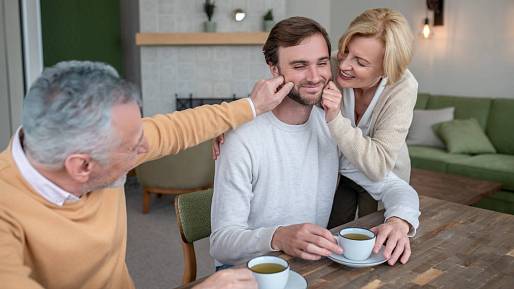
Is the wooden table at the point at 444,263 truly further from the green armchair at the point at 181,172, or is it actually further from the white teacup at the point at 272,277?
the green armchair at the point at 181,172

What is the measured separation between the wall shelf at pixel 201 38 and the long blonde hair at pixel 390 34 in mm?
3514

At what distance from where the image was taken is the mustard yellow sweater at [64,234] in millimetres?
946

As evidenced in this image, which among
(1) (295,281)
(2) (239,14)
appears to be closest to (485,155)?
(2) (239,14)

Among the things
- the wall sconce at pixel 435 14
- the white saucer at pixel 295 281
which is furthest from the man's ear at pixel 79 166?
the wall sconce at pixel 435 14

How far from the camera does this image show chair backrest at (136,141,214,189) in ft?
12.6

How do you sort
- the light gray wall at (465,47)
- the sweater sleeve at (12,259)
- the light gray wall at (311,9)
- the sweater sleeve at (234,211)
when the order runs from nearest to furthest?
the sweater sleeve at (12,259) < the sweater sleeve at (234,211) < the light gray wall at (465,47) < the light gray wall at (311,9)

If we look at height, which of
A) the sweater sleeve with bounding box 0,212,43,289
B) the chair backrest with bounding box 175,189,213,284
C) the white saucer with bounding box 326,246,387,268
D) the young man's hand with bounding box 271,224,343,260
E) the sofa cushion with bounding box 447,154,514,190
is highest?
the sweater sleeve with bounding box 0,212,43,289

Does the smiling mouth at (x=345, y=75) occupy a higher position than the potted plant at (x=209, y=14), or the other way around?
the potted plant at (x=209, y=14)

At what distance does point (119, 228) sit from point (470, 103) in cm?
431

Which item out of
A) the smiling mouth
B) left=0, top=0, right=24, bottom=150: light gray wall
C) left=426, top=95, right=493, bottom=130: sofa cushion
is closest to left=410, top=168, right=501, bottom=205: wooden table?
left=426, top=95, right=493, bottom=130: sofa cushion

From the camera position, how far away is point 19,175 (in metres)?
1.00

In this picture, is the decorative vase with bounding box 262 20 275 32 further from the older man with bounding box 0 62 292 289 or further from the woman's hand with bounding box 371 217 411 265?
the older man with bounding box 0 62 292 289

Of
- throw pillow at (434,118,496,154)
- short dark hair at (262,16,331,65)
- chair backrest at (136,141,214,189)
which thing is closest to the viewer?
short dark hair at (262,16,331,65)

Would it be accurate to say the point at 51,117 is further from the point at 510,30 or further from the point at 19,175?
the point at 510,30
